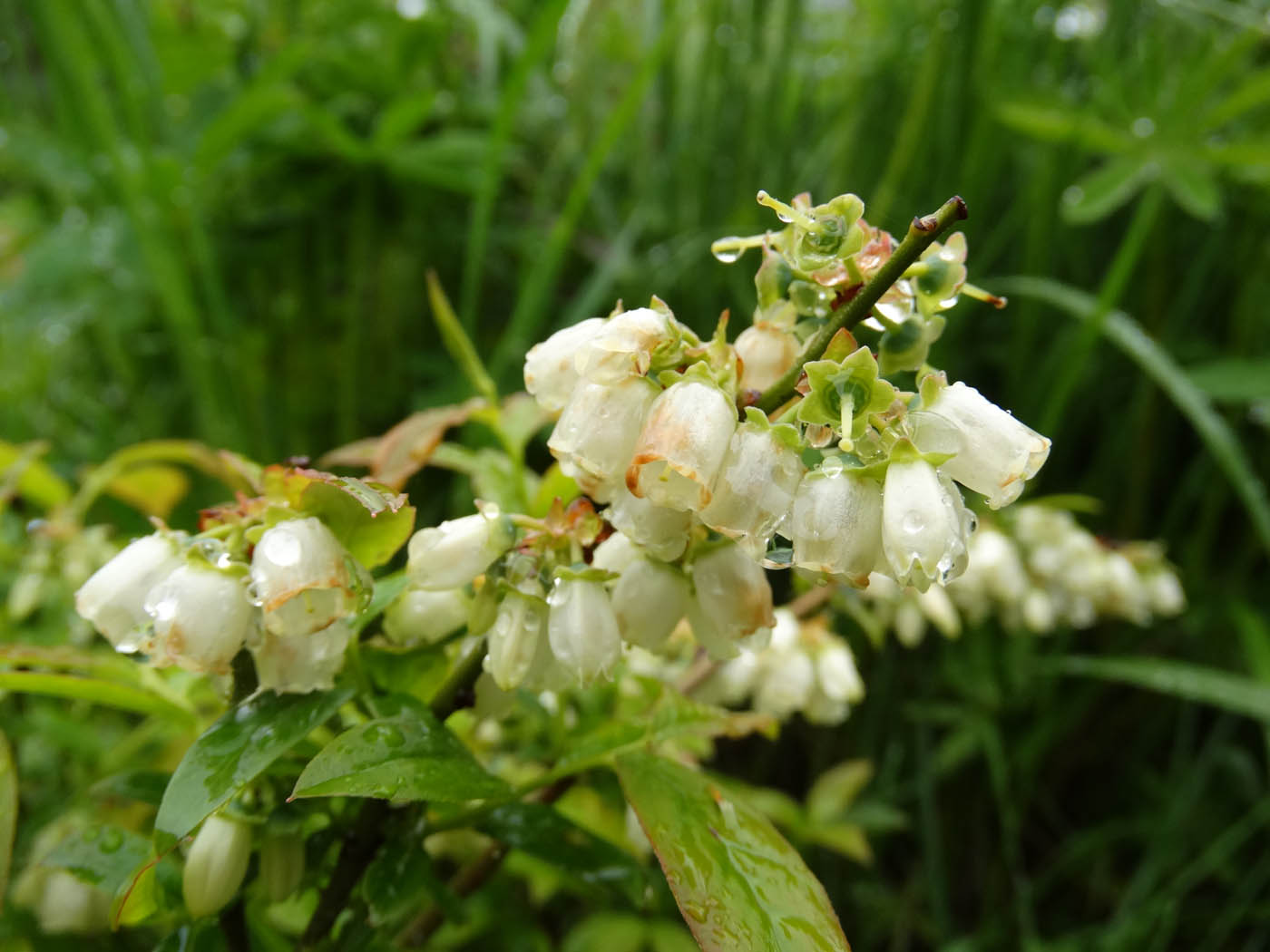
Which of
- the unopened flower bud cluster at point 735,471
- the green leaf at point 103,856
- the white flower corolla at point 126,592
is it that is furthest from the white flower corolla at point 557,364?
the green leaf at point 103,856

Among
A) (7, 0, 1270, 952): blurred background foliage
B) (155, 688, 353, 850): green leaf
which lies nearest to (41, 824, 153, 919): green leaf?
(155, 688, 353, 850): green leaf

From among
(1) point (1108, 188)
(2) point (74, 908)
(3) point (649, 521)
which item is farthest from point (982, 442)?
(1) point (1108, 188)

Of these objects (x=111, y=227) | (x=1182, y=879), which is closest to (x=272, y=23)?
(x=111, y=227)

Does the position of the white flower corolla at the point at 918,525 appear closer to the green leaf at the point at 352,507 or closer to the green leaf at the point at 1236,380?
the green leaf at the point at 352,507

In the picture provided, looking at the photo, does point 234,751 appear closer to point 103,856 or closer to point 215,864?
point 215,864

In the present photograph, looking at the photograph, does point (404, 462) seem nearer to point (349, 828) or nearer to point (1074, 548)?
point (349, 828)
